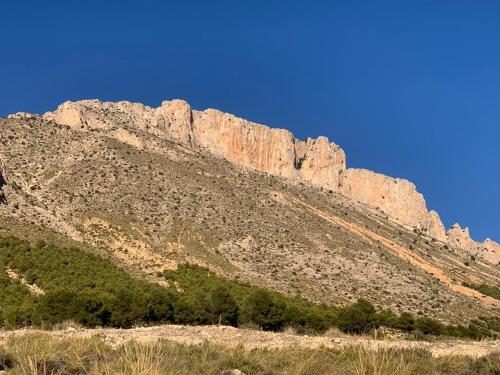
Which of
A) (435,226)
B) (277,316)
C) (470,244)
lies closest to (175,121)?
(435,226)

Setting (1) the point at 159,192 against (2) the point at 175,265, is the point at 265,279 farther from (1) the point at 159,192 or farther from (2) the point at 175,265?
(1) the point at 159,192

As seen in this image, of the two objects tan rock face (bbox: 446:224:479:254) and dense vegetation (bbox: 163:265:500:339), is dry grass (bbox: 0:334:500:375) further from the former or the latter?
tan rock face (bbox: 446:224:479:254)

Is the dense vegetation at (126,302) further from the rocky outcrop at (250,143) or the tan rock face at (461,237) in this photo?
the tan rock face at (461,237)

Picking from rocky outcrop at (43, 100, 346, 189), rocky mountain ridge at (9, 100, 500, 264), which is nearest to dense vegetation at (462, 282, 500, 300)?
rocky mountain ridge at (9, 100, 500, 264)

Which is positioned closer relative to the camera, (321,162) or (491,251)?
(321,162)

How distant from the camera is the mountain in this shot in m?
57.0

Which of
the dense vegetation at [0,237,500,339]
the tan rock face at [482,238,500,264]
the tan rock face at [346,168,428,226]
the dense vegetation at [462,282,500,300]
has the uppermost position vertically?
the tan rock face at [346,168,428,226]

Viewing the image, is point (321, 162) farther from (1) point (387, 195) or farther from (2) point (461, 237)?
(2) point (461, 237)

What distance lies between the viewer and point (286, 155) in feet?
455

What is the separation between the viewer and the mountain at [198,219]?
2243 inches

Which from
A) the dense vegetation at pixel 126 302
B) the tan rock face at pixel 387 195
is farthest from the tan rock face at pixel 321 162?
the dense vegetation at pixel 126 302

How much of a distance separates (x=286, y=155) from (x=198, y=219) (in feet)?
245

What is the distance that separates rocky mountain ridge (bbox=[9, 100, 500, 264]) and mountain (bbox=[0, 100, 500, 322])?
26.2 feet

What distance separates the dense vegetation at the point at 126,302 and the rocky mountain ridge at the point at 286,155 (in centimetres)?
5766
